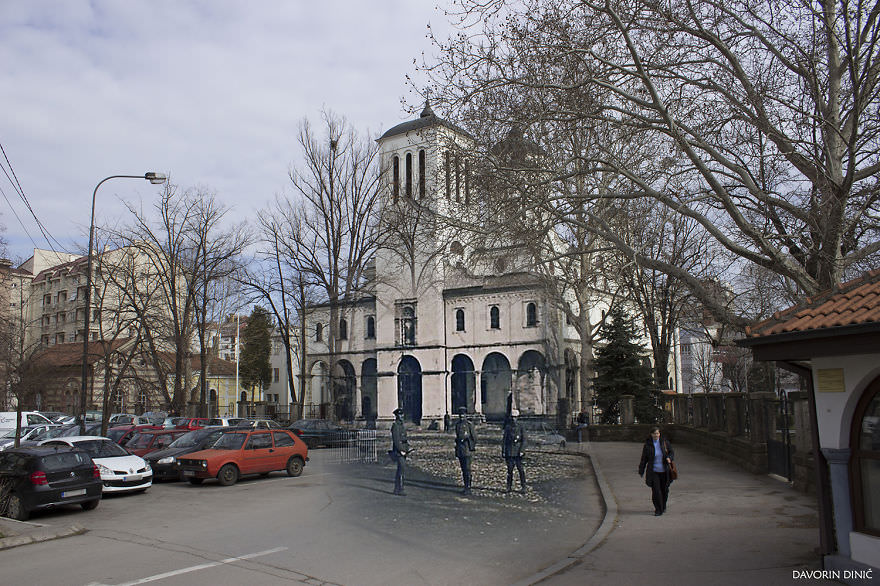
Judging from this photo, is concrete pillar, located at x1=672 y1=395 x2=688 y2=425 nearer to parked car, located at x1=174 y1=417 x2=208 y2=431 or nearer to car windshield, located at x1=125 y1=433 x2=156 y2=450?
car windshield, located at x1=125 y1=433 x2=156 y2=450

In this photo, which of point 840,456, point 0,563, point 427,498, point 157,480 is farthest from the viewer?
point 157,480

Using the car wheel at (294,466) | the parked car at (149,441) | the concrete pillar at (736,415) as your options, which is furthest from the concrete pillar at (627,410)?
the parked car at (149,441)

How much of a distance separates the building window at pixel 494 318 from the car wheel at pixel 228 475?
35291 mm

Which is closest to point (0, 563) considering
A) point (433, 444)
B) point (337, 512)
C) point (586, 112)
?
point (337, 512)

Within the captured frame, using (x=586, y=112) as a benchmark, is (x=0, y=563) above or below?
below

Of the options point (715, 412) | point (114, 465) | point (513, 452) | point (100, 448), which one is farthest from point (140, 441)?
point (715, 412)

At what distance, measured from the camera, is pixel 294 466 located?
67.7 feet

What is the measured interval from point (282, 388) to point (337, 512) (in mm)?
63763

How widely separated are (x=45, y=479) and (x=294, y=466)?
8140 mm

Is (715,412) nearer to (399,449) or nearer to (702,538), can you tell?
(399,449)

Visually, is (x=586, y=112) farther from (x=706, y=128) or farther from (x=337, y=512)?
(x=337, y=512)

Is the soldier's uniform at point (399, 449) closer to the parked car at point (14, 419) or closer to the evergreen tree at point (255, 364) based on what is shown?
the parked car at point (14, 419)

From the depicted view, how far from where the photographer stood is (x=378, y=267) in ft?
195

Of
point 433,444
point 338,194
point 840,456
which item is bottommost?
point 433,444
